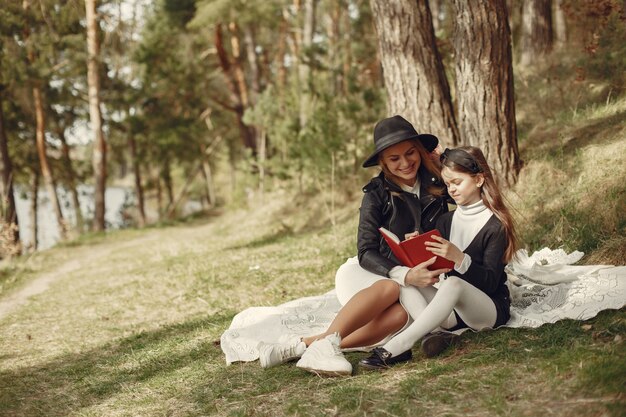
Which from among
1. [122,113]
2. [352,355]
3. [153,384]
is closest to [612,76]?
[352,355]

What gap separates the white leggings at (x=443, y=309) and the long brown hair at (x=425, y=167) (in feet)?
2.37

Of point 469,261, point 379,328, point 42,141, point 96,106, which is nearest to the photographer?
point 469,261

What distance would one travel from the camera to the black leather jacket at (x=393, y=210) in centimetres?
432

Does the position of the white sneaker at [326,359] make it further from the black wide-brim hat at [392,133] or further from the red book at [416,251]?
the black wide-brim hat at [392,133]

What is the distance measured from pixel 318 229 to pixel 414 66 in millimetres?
4761

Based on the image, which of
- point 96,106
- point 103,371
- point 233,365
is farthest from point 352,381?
point 96,106

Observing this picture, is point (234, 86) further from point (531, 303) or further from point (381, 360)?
point (381, 360)

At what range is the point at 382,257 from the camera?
13.6 ft

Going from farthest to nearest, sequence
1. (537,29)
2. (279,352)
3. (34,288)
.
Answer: (537,29), (34,288), (279,352)

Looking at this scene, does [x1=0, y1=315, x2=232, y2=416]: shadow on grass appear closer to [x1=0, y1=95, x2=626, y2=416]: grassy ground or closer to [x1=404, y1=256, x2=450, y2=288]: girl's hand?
[x1=0, y1=95, x2=626, y2=416]: grassy ground

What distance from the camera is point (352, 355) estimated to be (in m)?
4.28

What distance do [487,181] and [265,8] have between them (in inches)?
523

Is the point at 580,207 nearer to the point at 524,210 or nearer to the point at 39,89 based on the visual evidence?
the point at 524,210

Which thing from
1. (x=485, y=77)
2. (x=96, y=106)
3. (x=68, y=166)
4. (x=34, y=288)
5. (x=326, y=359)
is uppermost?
(x=96, y=106)
